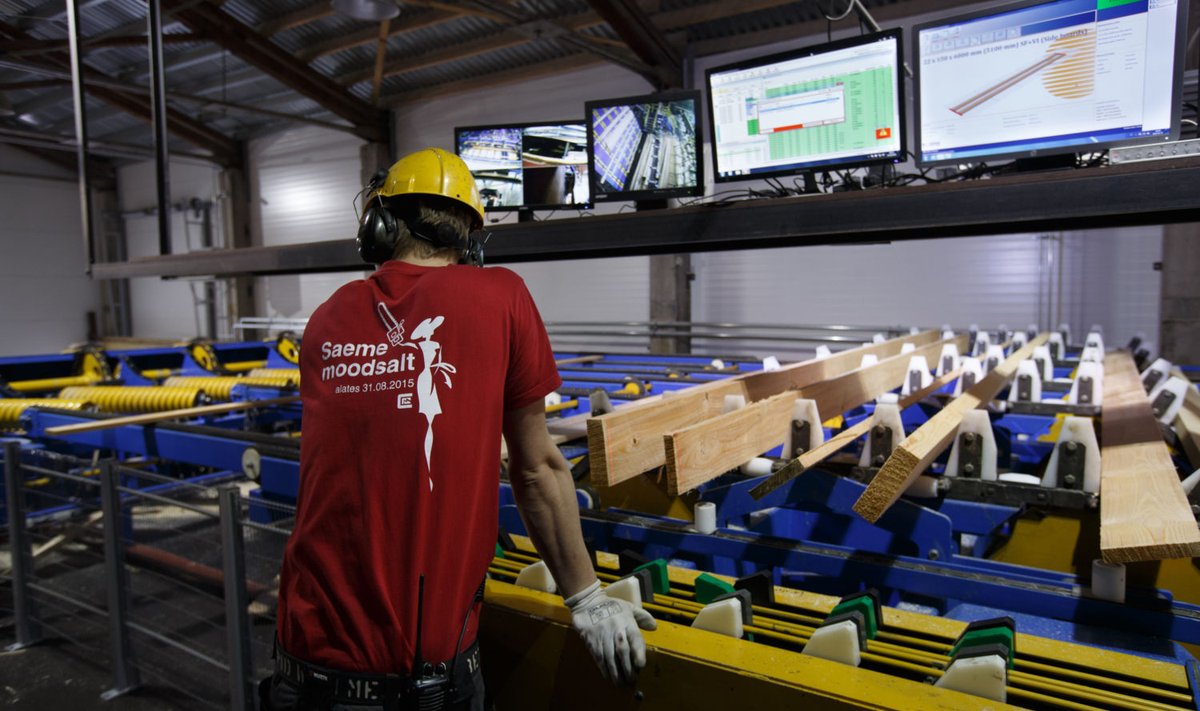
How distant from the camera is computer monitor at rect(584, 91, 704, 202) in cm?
298

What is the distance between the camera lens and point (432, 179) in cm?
160

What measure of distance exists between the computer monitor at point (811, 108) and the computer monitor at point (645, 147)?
0.14m

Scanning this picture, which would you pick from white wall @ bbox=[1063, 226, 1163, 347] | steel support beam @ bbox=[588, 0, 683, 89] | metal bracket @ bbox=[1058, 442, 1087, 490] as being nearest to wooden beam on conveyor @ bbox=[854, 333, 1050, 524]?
metal bracket @ bbox=[1058, 442, 1087, 490]

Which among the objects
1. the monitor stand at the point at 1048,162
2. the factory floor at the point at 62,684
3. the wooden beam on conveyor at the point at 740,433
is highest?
the monitor stand at the point at 1048,162

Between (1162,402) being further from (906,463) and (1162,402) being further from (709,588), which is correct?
(709,588)

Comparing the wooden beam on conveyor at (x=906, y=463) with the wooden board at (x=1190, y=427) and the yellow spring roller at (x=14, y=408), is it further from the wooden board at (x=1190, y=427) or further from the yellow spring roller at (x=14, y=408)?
the yellow spring roller at (x=14, y=408)

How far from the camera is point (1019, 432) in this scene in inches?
115

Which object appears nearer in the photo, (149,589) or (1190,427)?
(1190,427)

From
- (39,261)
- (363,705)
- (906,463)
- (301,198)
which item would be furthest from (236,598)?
(39,261)

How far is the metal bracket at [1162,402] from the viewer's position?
2908mm

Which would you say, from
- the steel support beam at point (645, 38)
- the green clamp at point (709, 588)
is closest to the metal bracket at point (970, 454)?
the green clamp at point (709, 588)

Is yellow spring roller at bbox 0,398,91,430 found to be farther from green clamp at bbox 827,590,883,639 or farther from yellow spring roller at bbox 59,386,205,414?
green clamp at bbox 827,590,883,639

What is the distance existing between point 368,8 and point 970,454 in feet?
18.4

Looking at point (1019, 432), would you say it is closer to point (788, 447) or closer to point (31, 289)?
point (788, 447)
